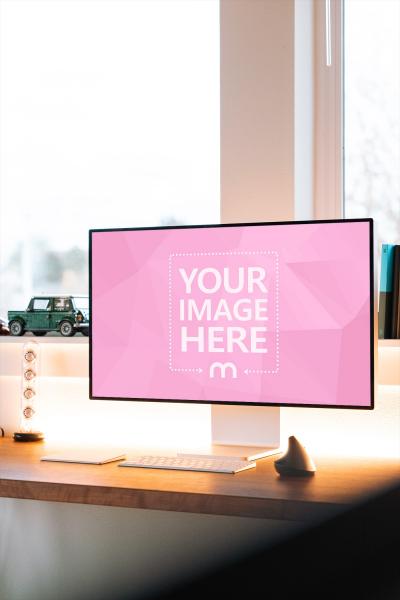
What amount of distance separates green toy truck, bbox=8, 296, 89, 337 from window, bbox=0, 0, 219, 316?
16 centimetres

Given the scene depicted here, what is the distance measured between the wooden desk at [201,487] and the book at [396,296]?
1.09 feet

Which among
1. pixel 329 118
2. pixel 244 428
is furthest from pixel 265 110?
pixel 244 428

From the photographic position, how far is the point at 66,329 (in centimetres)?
241

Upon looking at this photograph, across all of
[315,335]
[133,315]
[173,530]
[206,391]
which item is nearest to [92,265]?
[133,315]

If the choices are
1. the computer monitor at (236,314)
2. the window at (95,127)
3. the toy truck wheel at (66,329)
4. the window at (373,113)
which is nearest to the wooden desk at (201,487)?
the computer monitor at (236,314)

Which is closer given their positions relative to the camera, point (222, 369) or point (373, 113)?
point (222, 369)

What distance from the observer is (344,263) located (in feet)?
5.95

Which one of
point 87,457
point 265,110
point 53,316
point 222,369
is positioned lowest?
point 87,457

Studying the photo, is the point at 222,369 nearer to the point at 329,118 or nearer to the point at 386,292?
the point at 386,292

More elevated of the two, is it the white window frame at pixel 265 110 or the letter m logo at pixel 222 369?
the white window frame at pixel 265 110

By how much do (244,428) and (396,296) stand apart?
0.50 m

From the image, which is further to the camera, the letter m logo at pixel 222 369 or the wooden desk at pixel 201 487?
the letter m logo at pixel 222 369

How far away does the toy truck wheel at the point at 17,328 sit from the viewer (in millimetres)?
2488

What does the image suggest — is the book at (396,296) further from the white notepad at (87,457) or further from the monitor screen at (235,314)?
the white notepad at (87,457)
